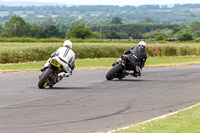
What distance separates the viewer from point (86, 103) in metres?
14.0

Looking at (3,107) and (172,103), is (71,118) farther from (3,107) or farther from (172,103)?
Answer: (172,103)

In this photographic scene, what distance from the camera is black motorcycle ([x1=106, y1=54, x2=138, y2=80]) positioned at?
21.2 meters

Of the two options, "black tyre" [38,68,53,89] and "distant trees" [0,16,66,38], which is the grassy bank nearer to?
"black tyre" [38,68,53,89]

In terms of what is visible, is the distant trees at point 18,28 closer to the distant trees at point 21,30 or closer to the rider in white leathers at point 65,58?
the distant trees at point 21,30

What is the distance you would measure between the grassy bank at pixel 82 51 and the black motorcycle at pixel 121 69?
20691 mm

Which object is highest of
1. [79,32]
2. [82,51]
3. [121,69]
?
[121,69]

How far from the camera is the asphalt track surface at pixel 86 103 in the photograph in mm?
10656

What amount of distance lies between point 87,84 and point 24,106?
701 centimetres

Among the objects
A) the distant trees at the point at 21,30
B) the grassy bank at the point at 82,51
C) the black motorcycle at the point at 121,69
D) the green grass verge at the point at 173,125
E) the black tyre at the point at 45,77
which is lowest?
the distant trees at the point at 21,30

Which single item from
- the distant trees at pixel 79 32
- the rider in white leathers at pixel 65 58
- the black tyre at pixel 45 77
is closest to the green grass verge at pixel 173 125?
the black tyre at pixel 45 77

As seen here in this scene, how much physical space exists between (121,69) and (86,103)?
7477 mm

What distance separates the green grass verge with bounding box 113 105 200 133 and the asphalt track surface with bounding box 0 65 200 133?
0.64 metres

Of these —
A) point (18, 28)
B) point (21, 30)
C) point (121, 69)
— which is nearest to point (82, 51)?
point (121, 69)

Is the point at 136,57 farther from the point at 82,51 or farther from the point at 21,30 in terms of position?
the point at 21,30
